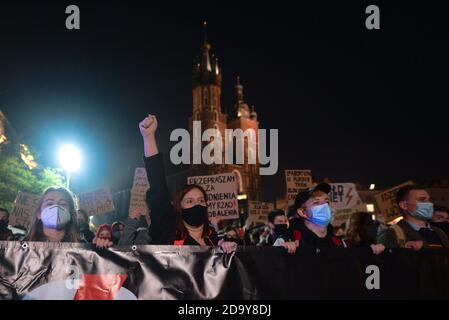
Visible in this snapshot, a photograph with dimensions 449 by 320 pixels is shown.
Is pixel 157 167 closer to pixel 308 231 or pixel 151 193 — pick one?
pixel 151 193

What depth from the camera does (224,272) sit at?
409 cm

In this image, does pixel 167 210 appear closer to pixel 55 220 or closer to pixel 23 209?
pixel 55 220

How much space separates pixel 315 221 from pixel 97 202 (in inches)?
249

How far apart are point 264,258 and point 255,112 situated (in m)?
103

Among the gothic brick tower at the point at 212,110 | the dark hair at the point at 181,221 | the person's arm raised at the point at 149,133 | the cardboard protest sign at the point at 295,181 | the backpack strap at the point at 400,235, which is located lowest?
the backpack strap at the point at 400,235

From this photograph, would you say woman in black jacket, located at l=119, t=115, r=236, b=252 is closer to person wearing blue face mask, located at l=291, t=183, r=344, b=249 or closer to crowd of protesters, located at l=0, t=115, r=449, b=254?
crowd of protesters, located at l=0, t=115, r=449, b=254

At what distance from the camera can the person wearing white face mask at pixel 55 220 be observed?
180 inches

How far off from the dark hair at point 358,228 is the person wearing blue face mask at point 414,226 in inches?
18.9

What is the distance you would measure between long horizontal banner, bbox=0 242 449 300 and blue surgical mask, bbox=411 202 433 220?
130cm

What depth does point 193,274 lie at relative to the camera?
13.3 feet

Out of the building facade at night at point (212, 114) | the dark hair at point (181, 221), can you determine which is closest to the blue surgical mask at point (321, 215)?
the dark hair at point (181, 221)

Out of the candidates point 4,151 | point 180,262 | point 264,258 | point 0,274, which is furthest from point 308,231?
point 4,151

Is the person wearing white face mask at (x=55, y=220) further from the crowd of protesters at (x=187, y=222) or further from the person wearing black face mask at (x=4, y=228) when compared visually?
the person wearing black face mask at (x=4, y=228)

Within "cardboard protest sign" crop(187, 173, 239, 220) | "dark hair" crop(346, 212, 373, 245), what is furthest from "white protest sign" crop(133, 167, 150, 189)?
"dark hair" crop(346, 212, 373, 245)
